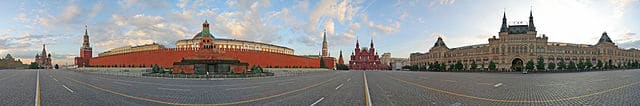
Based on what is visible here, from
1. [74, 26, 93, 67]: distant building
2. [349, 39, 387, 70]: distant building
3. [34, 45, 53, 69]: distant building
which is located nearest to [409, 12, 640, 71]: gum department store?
[349, 39, 387, 70]: distant building

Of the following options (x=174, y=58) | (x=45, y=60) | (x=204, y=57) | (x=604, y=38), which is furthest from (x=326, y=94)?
(x=45, y=60)

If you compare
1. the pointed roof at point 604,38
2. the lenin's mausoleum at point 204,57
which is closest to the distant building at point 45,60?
the lenin's mausoleum at point 204,57

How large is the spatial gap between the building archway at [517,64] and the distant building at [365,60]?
2037 inches

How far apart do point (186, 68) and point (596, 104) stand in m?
36.3

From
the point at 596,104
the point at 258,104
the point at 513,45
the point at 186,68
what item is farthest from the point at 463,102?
the point at 513,45

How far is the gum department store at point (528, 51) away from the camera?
78250mm

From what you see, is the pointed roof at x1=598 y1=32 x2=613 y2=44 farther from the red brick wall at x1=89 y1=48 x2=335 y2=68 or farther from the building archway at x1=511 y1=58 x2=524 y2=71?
the red brick wall at x1=89 y1=48 x2=335 y2=68

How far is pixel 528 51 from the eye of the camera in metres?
77.4

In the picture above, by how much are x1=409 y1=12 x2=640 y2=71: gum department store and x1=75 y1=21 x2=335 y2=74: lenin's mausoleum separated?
144 ft

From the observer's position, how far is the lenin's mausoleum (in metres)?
38.6

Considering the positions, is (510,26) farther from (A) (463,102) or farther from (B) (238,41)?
(A) (463,102)

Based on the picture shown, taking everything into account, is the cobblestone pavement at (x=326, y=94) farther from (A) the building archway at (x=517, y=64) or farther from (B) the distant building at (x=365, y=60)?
(B) the distant building at (x=365, y=60)

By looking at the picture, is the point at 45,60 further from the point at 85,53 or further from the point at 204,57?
the point at 204,57

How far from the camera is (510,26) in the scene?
84.4 m
